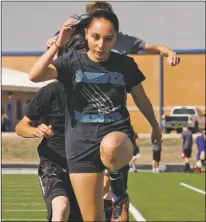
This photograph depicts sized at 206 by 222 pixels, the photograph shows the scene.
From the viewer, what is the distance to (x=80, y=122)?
18.5 ft

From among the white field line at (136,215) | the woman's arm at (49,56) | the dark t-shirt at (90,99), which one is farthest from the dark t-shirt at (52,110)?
the white field line at (136,215)

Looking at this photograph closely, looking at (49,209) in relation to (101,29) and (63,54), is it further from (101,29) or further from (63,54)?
(101,29)

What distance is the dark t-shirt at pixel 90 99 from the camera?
5555mm

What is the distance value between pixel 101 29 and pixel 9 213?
14.9 m

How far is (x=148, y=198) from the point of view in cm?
2330

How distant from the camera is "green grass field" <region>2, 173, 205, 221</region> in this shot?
63.0 feet

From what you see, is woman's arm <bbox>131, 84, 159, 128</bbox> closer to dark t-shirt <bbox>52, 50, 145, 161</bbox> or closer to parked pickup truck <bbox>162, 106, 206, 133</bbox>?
dark t-shirt <bbox>52, 50, 145, 161</bbox>

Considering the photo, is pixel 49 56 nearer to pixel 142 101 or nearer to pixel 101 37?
pixel 101 37

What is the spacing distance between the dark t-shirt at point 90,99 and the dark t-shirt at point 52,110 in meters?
1.24

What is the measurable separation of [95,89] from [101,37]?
36 cm

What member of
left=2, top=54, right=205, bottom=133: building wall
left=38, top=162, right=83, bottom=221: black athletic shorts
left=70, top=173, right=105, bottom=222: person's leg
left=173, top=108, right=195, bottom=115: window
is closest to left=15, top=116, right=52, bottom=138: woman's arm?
left=70, top=173, right=105, bottom=222: person's leg

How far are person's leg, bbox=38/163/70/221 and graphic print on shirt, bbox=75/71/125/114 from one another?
1.49 meters

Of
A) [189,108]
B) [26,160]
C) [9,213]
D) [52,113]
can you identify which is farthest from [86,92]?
[189,108]

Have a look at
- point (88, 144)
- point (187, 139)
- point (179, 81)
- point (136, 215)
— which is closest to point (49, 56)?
point (88, 144)
